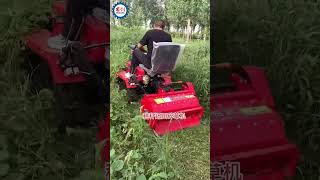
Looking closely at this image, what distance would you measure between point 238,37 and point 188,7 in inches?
34.6

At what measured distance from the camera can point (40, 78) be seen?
3.15 meters

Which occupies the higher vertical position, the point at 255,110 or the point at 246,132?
the point at 255,110

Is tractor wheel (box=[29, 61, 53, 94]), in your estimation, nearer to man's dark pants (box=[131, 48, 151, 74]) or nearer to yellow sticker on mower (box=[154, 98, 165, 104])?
man's dark pants (box=[131, 48, 151, 74])

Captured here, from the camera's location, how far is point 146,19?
8.33ft

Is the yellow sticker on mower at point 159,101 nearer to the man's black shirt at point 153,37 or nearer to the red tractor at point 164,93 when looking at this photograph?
the red tractor at point 164,93

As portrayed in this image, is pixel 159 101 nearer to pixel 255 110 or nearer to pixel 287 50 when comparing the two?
pixel 255 110

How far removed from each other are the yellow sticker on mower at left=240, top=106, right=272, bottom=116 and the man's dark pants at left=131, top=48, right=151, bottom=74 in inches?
26.6

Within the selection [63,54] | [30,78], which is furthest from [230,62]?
[30,78]

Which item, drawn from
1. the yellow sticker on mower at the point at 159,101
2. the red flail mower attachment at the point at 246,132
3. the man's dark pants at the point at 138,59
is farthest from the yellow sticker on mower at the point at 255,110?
the man's dark pants at the point at 138,59

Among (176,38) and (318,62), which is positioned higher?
(176,38)

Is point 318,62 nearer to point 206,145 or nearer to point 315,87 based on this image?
point 315,87

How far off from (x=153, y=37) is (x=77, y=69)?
51 centimetres

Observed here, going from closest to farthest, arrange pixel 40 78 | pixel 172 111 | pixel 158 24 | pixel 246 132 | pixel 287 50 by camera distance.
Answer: pixel 158 24, pixel 172 111, pixel 246 132, pixel 40 78, pixel 287 50

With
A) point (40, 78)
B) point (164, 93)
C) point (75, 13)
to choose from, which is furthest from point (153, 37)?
point (40, 78)
